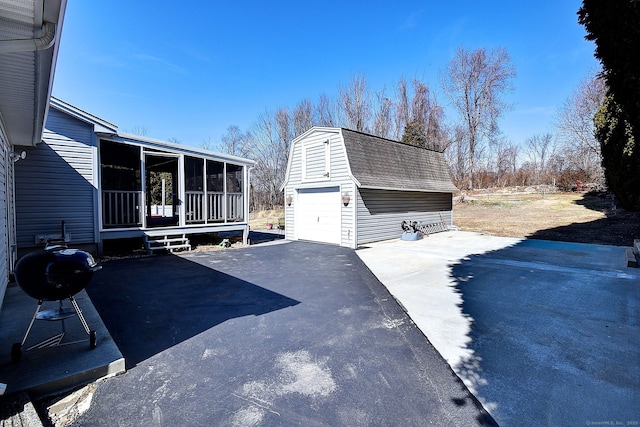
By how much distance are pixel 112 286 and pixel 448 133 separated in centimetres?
2698

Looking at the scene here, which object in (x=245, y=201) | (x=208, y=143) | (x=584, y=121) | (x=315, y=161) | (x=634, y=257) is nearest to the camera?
(x=634, y=257)

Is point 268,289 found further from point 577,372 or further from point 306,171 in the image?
point 306,171

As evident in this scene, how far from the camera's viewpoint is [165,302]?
4.38 metres

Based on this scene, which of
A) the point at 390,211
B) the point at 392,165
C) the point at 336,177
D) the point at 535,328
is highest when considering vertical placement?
the point at 392,165

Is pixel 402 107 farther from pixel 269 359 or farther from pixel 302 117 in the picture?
pixel 269 359

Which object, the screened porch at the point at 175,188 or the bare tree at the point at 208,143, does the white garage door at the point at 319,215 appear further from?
the bare tree at the point at 208,143

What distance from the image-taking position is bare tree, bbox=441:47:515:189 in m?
24.0

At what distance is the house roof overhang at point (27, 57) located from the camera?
1846 mm

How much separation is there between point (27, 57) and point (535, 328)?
5.81 meters

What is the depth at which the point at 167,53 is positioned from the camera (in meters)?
12.2

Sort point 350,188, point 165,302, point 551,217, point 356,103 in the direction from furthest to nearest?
point 356,103
point 551,217
point 350,188
point 165,302

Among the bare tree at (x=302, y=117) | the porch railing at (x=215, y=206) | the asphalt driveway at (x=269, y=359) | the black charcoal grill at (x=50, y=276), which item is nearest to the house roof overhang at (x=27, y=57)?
the black charcoal grill at (x=50, y=276)

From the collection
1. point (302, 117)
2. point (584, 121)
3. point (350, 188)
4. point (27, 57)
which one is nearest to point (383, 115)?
point (302, 117)

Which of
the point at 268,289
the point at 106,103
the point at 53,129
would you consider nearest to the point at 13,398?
the point at 268,289
